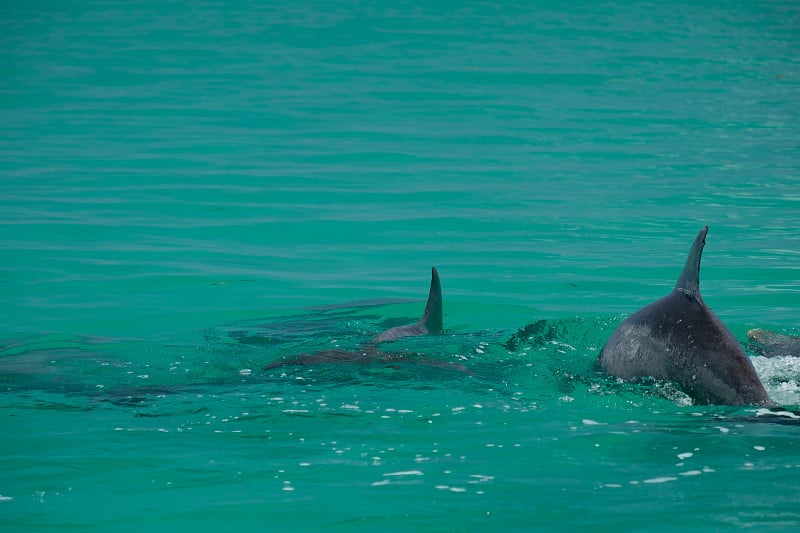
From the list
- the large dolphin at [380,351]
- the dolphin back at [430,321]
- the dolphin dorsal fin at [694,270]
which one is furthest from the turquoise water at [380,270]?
the dolphin dorsal fin at [694,270]

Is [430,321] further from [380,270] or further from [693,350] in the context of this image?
[380,270]

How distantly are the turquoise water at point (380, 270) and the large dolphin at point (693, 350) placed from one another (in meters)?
0.14

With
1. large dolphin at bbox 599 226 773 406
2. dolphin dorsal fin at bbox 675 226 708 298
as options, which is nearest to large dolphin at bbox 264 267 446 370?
large dolphin at bbox 599 226 773 406

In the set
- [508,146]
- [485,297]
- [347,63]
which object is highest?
[347,63]

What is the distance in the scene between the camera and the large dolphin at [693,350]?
4938mm

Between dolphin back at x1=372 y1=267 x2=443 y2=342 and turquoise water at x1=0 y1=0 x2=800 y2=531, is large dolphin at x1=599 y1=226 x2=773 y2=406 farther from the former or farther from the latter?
dolphin back at x1=372 y1=267 x2=443 y2=342

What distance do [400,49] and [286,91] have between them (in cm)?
575

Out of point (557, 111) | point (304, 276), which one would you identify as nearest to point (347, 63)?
point (557, 111)

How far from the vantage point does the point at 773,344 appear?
6801 mm

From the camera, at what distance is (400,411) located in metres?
5.66

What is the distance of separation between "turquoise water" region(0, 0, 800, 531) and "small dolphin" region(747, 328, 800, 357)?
0.18 meters

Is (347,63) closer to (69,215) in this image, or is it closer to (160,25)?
(160,25)

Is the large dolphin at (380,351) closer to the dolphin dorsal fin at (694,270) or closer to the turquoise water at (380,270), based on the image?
the turquoise water at (380,270)

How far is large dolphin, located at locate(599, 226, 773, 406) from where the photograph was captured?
4.94 metres
